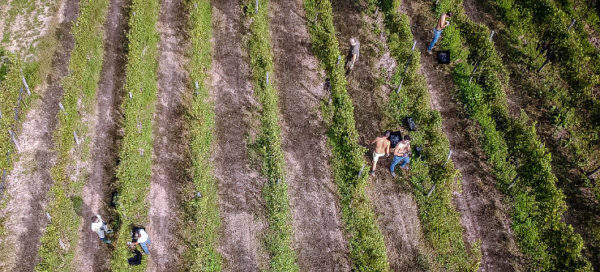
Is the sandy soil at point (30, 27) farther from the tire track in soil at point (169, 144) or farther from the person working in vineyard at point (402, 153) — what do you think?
the person working in vineyard at point (402, 153)

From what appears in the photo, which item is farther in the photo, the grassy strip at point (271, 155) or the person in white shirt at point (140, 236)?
the grassy strip at point (271, 155)

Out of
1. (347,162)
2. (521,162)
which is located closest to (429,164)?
(347,162)

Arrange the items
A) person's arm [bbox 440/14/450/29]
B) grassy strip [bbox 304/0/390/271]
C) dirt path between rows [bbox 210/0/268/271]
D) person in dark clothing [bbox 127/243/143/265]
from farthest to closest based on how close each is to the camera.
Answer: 1. person's arm [bbox 440/14/450/29]
2. dirt path between rows [bbox 210/0/268/271]
3. grassy strip [bbox 304/0/390/271]
4. person in dark clothing [bbox 127/243/143/265]

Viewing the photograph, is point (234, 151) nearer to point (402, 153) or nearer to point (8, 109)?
point (402, 153)

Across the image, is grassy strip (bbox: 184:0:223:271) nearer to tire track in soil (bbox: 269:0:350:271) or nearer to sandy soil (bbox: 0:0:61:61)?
Result: tire track in soil (bbox: 269:0:350:271)

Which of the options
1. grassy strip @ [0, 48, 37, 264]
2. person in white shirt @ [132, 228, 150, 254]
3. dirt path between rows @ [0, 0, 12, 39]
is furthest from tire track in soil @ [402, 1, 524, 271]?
dirt path between rows @ [0, 0, 12, 39]

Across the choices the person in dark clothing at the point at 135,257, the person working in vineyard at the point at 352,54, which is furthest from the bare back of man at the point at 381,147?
the person in dark clothing at the point at 135,257
